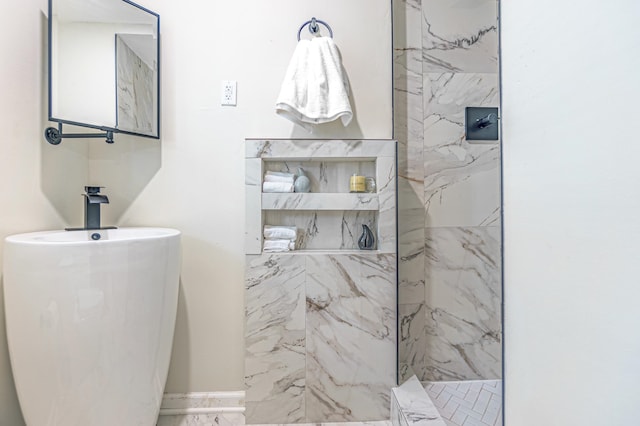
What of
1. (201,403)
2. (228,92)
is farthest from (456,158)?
(201,403)

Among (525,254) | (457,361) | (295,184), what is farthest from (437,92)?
(457,361)

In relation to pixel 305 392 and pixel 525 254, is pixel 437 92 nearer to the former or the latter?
pixel 525 254

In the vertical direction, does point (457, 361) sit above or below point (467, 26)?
below

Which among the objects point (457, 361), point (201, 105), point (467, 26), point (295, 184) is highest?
point (467, 26)

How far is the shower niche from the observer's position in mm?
1178

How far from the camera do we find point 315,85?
3.91ft

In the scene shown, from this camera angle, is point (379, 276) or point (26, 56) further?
point (379, 276)

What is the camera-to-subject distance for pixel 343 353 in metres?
1.18

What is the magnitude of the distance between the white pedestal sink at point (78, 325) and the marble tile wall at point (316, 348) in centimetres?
39

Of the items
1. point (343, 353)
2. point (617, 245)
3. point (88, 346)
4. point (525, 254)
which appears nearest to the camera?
point (617, 245)

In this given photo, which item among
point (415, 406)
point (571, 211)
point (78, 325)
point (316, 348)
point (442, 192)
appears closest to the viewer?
point (571, 211)

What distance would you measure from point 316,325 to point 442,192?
30.8 inches

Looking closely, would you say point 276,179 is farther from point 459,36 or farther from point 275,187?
point 459,36

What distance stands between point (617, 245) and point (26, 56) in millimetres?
1607
